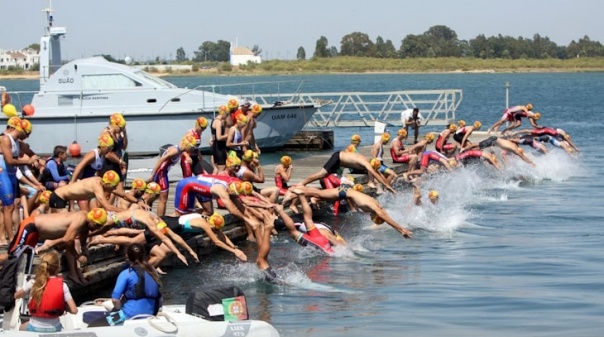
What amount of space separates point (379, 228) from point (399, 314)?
7001 millimetres

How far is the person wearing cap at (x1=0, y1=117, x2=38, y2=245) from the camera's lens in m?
15.2

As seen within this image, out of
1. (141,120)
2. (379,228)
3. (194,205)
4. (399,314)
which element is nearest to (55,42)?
(141,120)

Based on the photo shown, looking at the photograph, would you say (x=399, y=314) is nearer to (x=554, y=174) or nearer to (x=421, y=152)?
(x=421, y=152)

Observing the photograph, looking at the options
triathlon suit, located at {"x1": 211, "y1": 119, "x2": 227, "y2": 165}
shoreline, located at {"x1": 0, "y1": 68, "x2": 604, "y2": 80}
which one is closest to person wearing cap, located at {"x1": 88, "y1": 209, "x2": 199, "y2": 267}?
triathlon suit, located at {"x1": 211, "y1": 119, "x2": 227, "y2": 165}

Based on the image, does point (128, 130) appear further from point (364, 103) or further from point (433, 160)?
point (364, 103)

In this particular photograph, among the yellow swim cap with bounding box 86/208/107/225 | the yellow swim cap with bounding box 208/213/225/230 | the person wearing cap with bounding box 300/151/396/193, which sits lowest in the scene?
the yellow swim cap with bounding box 208/213/225/230

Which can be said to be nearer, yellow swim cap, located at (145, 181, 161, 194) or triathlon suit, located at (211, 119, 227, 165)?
yellow swim cap, located at (145, 181, 161, 194)

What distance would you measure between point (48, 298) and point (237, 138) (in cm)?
1050

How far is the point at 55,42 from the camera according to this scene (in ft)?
103

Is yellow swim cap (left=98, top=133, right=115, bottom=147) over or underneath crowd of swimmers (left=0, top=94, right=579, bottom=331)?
over

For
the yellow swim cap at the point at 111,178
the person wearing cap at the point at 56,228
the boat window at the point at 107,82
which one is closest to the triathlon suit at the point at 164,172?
the yellow swim cap at the point at 111,178

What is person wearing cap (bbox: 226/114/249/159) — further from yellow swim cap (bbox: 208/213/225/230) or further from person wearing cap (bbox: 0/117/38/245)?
person wearing cap (bbox: 0/117/38/245)

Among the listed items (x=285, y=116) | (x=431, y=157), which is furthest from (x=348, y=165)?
(x=285, y=116)

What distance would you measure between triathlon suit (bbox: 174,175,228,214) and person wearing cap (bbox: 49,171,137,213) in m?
2.03
